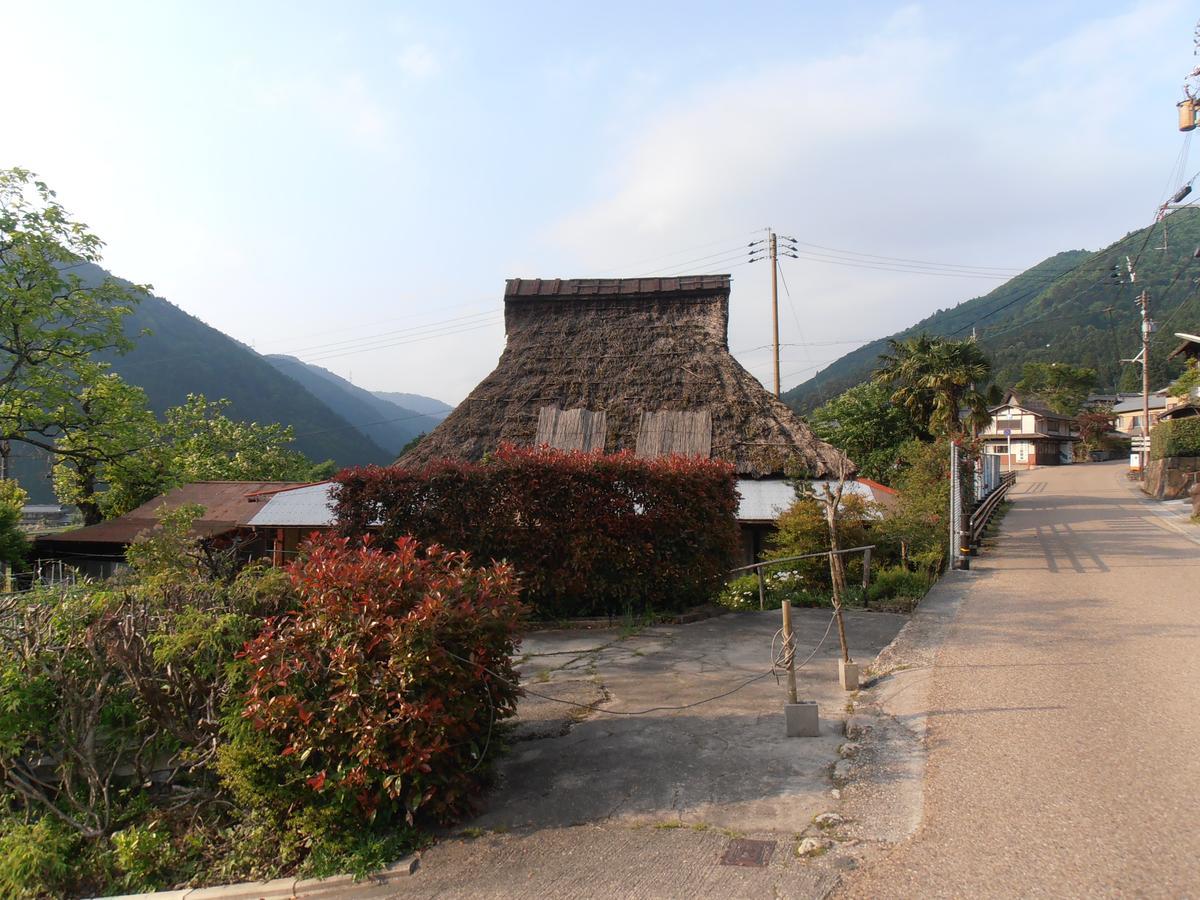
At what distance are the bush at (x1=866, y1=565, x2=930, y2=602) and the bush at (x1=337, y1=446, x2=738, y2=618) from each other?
9.83 ft

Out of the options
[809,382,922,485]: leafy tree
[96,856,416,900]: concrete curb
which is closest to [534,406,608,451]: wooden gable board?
[96,856,416,900]: concrete curb

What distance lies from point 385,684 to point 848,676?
3.93 metres

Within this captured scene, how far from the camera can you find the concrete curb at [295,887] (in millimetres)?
3934

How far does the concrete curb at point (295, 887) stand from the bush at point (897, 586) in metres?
7.86

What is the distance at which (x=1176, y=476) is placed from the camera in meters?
26.8

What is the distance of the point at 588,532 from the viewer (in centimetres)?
953

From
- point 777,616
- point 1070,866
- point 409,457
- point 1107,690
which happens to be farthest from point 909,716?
point 409,457

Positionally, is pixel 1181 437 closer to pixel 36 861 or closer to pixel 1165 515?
pixel 1165 515

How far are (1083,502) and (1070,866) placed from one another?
91.8 feet

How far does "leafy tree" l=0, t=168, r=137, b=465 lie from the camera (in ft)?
48.0

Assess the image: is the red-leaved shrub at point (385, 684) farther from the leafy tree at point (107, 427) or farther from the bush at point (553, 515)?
the leafy tree at point (107, 427)

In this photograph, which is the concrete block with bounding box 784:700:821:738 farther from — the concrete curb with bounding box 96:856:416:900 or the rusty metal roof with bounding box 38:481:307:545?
the rusty metal roof with bounding box 38:481:307:545

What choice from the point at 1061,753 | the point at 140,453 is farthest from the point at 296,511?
the point at 1061,753

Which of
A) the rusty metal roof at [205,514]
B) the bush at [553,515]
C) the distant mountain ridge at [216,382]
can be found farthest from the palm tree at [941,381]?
the distant mountain ridge at [216,382]
